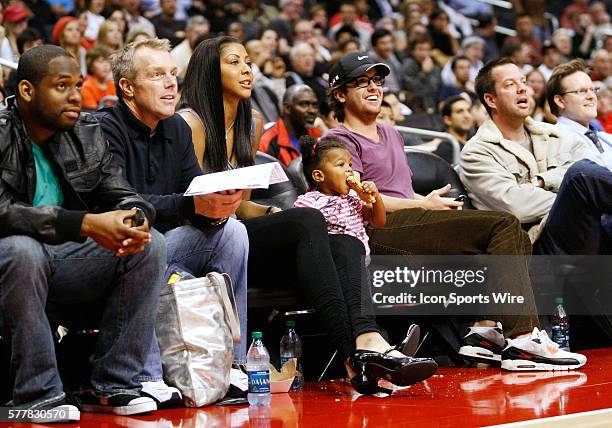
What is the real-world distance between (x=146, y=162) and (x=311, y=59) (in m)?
5.47

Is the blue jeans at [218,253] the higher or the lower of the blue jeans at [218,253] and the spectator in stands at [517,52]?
the lower

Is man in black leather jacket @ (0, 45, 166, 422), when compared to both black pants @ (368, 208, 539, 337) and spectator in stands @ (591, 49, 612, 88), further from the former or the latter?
spectator in stands @ (591, 49, 612, 88)

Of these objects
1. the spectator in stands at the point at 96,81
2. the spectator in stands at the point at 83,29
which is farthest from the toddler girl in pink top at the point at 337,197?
the spectator in stands at the point at 83,29

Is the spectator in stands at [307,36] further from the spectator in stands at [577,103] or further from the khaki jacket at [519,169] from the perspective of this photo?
the khaki jacket at [519,169]

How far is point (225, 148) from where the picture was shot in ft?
13.6

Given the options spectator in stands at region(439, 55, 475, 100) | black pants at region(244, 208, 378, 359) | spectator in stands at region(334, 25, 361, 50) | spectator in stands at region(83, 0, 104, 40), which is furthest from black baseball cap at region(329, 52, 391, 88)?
spectator in stands at region(334, 25, 361, 50)

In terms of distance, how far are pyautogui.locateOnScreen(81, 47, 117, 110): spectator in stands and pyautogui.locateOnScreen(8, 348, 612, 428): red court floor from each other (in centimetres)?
391

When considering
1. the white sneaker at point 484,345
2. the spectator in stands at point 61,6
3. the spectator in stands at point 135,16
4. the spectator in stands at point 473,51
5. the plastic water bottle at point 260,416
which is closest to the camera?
the plastic water bottle at point 260,416

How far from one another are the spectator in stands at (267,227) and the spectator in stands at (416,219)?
415mm

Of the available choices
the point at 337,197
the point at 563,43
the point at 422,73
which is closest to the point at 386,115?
the point at 337,197

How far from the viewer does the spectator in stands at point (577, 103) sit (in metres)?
5.47

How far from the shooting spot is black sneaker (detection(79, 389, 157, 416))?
3236mm

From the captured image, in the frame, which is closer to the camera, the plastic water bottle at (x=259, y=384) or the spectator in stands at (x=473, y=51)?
the plastic water bottle at (x=259, y=384)

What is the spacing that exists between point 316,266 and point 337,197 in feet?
1.45
